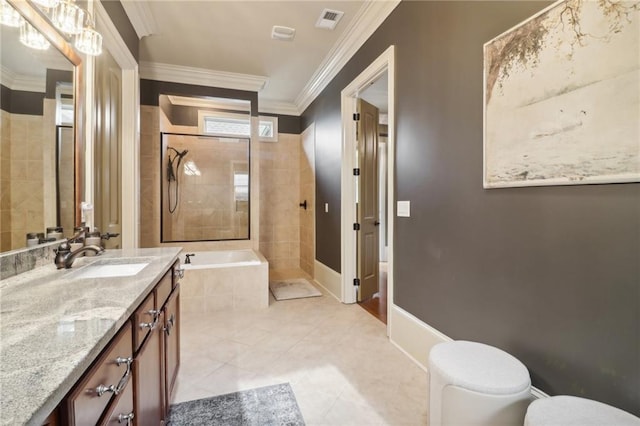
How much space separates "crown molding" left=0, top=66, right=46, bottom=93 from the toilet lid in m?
2.09

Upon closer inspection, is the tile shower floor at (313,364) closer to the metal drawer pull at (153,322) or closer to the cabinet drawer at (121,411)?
the metal drawer pull at (153,322)

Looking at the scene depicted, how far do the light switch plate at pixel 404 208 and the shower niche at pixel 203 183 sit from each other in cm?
274

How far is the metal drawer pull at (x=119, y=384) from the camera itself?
2.36 feet

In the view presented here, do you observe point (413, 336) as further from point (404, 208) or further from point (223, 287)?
point (223, 287)

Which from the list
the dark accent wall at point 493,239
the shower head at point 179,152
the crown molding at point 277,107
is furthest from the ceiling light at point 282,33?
the shower head at point 179,152

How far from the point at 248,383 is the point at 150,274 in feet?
3.60

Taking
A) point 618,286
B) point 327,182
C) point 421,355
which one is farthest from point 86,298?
point 327,182

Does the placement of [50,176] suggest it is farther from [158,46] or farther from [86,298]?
[158,46]

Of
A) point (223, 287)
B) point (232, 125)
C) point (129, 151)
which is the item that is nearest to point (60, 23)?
point (129, 151)

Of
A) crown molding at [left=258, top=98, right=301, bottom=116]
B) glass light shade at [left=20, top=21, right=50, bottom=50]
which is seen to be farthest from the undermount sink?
crown molding at [left=258, top=98, right=301, bottom=116]

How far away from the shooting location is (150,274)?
1234 millimetres

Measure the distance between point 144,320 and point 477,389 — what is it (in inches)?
50.4

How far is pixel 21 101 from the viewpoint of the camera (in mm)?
1248

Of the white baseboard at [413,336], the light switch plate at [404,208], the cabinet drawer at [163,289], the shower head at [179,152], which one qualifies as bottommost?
the white baseboard at [413,336]
